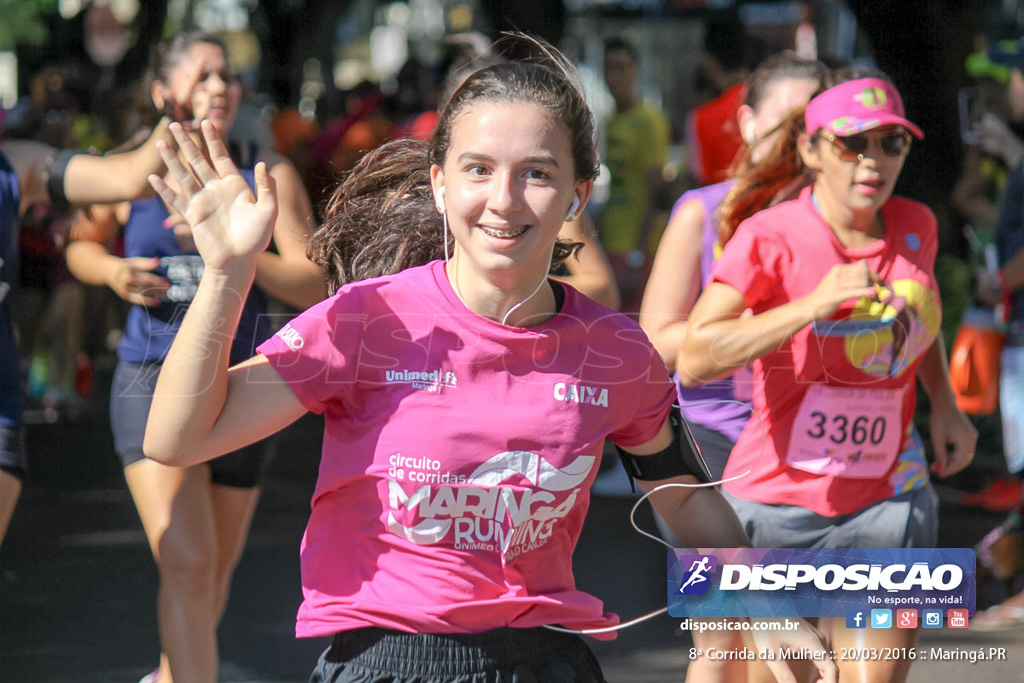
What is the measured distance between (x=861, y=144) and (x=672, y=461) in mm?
1605

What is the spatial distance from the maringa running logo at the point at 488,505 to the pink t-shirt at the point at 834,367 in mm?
1463

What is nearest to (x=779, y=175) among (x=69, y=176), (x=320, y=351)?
(x=69, y=176)

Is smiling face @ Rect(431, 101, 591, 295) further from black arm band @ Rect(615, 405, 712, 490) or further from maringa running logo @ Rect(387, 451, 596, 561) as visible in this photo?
black arm band @ Rect(615, 405, 712, 490)

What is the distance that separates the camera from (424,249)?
2920 mm

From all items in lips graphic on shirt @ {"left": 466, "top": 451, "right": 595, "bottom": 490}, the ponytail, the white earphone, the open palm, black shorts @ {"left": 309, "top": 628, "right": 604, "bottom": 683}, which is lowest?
black shorts @ {"left": 309, "top": 628, "right": 604, "bottom": 683}

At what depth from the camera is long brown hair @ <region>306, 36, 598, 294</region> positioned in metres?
2.63

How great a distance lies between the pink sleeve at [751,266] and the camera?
3.89m

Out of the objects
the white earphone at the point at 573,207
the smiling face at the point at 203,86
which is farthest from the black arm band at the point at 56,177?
the white earphone at the point at 573,207

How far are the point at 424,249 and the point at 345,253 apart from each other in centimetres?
20

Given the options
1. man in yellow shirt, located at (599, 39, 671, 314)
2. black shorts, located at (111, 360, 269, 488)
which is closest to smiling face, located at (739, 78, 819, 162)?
black shorts, located at (111, 360, 269, 488)

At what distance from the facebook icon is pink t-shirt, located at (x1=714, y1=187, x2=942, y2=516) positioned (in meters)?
0.27

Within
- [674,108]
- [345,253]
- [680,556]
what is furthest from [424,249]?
[674,108]

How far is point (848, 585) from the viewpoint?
3.84 meters

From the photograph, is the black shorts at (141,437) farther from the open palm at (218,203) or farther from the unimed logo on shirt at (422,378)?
the open palm at (218,203)
